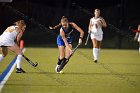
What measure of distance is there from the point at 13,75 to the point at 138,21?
15.9m

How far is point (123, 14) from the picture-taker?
28906mm

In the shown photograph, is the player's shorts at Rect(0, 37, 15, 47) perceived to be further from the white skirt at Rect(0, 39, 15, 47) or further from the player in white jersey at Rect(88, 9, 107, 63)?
the player in white jersey at Rect(88, 9, 107, 63)

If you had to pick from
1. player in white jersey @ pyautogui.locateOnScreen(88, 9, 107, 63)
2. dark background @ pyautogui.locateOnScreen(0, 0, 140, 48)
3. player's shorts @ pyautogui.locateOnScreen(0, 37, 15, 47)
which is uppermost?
player's shorts @ pyautogui.locateOnScreen(0, 37, 15, 47)

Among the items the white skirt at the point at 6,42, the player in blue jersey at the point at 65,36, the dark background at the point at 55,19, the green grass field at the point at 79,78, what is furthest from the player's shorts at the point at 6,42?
the dark background at the point at 55,19

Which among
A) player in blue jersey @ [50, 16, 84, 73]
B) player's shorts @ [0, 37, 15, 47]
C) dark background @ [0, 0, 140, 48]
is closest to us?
player's shorts @ [0, 37, 15, 47]

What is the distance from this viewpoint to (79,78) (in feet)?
48.5

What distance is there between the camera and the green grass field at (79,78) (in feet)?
41.5

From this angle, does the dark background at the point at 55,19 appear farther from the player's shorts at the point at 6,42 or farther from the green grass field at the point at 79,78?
the player's shorts at the point at 6,42

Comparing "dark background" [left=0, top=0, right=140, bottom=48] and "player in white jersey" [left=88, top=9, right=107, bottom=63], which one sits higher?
"player in white jersey" [left=88, top=9, right=107, bottom=63]

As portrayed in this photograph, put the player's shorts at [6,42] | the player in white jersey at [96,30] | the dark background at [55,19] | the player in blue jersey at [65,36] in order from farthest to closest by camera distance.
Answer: the dark background at [55,19]
the player in white jersey at [96,30]
the player in blue jersey at [65,36]
the player's shorts at [6,42]

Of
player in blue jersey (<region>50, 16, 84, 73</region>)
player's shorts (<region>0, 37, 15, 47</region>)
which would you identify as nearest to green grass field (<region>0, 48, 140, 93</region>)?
player in blue jersey (<region>50, 16, 84, 73</region>)

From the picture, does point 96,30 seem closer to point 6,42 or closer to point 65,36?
point 65,36

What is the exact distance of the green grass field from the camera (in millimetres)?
12648

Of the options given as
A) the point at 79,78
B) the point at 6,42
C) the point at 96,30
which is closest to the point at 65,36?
the point at 79,78
